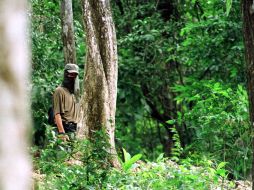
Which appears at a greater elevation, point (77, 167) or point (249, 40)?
point (249, 40)

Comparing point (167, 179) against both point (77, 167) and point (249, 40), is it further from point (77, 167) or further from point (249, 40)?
point (249, 40)

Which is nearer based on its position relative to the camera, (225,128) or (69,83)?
(69,83)

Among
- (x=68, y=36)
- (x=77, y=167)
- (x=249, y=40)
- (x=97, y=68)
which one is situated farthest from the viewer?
(x=68, y=36)

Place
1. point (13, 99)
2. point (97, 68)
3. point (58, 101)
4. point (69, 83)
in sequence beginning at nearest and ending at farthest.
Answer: point (13, 99)
point (97, 68)
point (58, 101)
point (69, 83)

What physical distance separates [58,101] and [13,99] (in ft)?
28.2

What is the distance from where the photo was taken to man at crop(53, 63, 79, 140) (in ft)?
33.3

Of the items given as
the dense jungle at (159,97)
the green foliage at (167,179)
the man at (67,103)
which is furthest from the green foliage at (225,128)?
the green foliage at (167,179)

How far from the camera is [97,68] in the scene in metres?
9.58

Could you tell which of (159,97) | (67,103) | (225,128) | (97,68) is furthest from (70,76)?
(159,97)

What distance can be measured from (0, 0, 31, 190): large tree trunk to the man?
8371 millimetres

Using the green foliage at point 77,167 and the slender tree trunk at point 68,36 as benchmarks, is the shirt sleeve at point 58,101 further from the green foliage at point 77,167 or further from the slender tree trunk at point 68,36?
the green foliage at point 77,167

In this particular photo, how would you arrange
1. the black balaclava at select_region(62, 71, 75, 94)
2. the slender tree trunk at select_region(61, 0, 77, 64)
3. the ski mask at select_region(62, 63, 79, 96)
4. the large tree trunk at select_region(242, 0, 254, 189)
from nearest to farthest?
the large tree trunk at select_region(242, 0, 254, 189)
the ski mask at select_region(62, 63, 79, 96)
the black balaclava at select_region(62, 71, 75, 94)
the slender tree trunk at select_region(61, 0, 77, 64)

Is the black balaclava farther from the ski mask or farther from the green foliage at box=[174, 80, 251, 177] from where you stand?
the green foliage at box=[174, 80, 251, 177]

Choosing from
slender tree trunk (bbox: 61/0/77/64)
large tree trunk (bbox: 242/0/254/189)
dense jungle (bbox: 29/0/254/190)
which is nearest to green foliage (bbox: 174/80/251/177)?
dense jungle (bbox: 29/0/254/190)
